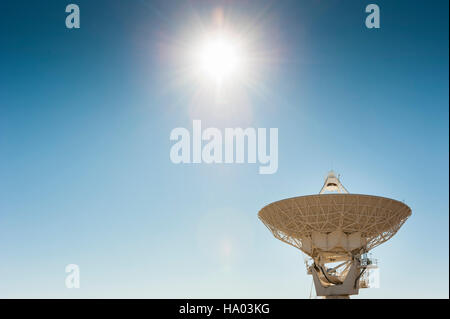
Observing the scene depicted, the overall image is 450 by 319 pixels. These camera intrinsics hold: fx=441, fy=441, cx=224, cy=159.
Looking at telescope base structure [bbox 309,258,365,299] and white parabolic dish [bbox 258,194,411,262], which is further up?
white parabolic dish [bbox 258,194,411,262]

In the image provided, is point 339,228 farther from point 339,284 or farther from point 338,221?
point 339,284

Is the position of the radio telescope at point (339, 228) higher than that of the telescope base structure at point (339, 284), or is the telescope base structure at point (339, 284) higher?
the radio telescope at point (339, 228)

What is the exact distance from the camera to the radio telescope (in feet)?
152

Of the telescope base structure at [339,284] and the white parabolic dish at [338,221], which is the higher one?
Result: the white parabolic dish at [338,221]

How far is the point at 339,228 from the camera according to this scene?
155ft

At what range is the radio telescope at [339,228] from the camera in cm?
4622

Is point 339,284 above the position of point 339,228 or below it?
below

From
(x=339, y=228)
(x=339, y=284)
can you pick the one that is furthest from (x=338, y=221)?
(x=339, y=284)

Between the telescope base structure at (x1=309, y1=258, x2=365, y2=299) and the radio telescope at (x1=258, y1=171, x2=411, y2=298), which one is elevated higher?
the radio telescope at (x1=258, y1=171, x2=411, y2=298)

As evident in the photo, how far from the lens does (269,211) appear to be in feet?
163

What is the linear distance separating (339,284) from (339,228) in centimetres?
594
